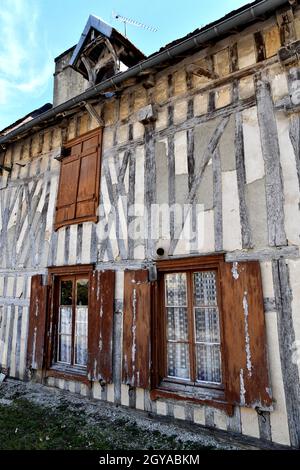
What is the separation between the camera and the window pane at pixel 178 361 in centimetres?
358

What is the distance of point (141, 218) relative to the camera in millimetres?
4152

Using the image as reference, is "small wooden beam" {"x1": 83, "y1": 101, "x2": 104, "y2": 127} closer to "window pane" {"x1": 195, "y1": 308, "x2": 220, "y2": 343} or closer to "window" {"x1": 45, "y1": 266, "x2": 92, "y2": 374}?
"window" {"x1": 45, "y1": 266, "x2": 92, "y2": 374}

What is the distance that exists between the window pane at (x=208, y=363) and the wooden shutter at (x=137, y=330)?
1.96ft

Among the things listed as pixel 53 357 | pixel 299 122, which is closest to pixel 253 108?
pixel 299 122

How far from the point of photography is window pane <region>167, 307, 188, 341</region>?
144 inches

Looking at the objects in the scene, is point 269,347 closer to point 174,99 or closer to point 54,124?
point 174,99

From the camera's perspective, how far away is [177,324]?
3732mm

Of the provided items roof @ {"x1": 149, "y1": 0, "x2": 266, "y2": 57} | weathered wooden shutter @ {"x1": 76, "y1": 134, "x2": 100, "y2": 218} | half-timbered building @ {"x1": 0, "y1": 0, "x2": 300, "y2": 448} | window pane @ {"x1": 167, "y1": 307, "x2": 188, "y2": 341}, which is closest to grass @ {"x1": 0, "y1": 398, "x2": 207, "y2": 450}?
half-timbered building @ {"x1": 0, "y1": 0, "x2": 300, "y2": 448}

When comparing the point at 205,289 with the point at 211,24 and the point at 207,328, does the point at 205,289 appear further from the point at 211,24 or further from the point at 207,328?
the point at 211,24

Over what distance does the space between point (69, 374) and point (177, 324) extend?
6.27 ft

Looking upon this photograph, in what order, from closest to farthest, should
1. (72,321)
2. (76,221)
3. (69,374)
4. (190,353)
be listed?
(190,353) → (69,374) → (72,321) → (76,221)

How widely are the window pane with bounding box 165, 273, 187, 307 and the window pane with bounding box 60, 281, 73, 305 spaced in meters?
1.83

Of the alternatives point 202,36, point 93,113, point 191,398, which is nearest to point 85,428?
point 191,398

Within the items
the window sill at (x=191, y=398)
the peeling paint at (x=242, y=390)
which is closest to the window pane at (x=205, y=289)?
the peeling paint at (x=242, y=390)
